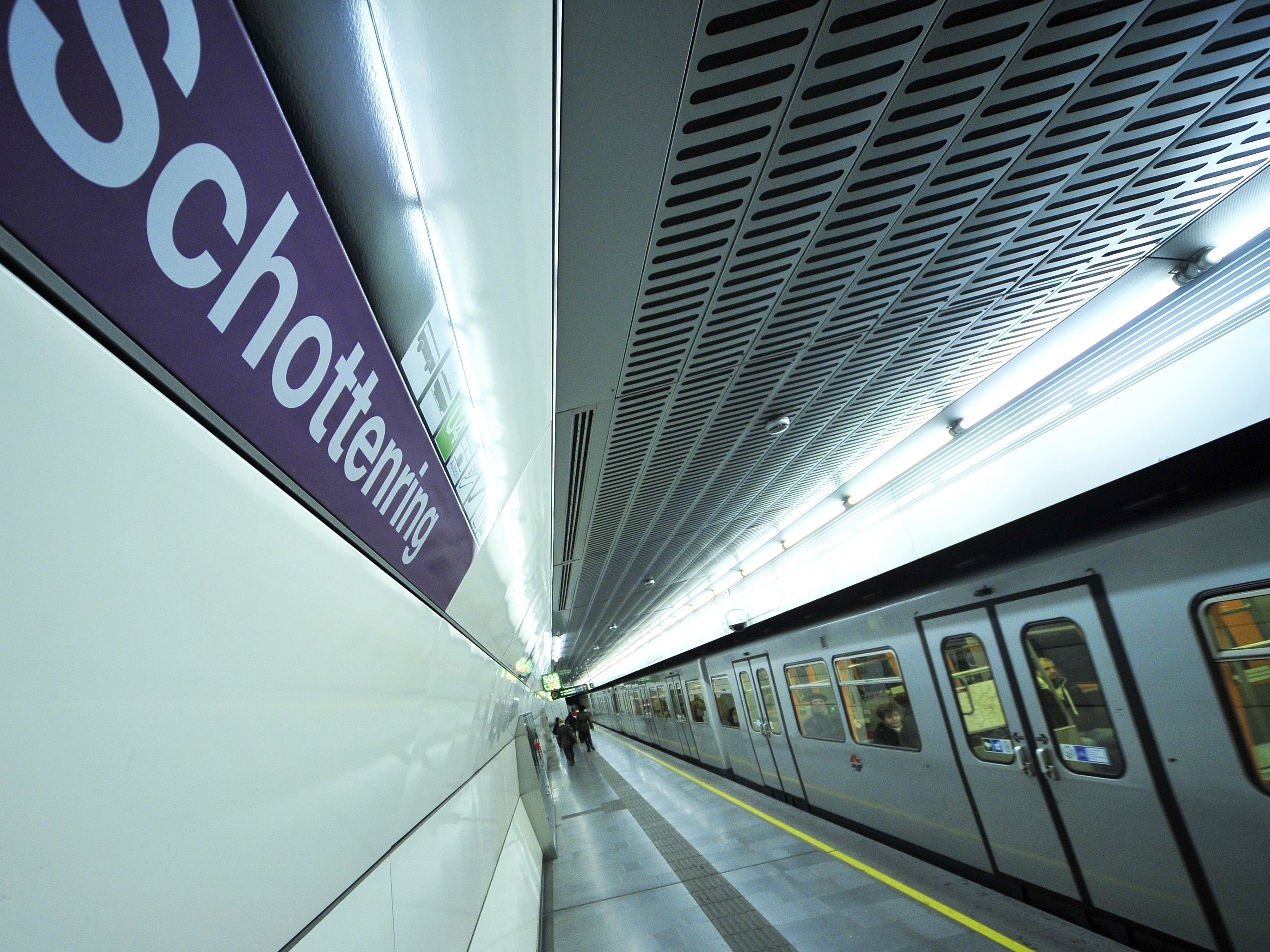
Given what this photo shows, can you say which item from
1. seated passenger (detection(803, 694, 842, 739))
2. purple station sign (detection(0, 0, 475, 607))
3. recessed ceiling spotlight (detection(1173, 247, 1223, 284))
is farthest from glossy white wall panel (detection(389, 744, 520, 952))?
seated passenger (detection(803, 694, 842, 739))

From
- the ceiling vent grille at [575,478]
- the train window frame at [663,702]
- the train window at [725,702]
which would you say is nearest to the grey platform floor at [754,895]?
the train window at [725,702]

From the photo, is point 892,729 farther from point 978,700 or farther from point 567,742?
point 567,742

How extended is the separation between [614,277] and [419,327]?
0.83m

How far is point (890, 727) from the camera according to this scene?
6.75m

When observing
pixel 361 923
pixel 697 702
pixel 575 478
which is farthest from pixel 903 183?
pixel 697 702

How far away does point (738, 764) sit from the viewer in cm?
1225

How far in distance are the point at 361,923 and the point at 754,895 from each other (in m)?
5.71

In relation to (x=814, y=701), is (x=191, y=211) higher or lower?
higher

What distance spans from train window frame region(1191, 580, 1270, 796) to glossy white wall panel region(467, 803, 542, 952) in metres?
3.90

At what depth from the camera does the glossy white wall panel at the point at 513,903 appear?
11.0 feet

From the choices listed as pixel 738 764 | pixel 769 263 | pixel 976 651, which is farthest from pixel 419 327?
pixel 738 764

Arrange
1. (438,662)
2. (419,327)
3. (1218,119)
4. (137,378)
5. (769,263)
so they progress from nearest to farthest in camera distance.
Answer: (137,378), (419,327), (1218,119), (769,263), (438,662)

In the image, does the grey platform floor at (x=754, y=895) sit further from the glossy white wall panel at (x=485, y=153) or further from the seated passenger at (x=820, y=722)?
the glossy white wall panel at (x=485, y=153)

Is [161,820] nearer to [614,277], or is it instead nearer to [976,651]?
[614,277]
